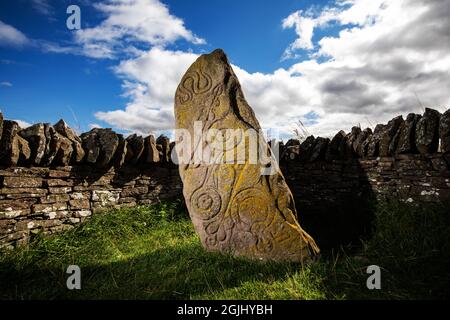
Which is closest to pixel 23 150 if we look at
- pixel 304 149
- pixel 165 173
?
pixel 165 173

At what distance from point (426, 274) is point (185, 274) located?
2.38 m

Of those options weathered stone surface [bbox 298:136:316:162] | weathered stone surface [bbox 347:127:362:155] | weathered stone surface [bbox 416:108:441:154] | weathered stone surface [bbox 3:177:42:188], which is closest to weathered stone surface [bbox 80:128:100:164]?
weathered stone surface [bbox 3:177:42:188]

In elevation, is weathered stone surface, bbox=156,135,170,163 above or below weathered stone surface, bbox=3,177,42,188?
above

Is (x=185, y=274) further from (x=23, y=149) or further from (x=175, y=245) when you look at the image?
(x=23, y=149)

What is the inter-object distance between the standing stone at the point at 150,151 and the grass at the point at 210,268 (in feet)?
4.24

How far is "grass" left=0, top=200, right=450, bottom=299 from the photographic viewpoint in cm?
268

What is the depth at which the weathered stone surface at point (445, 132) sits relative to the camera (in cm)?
421

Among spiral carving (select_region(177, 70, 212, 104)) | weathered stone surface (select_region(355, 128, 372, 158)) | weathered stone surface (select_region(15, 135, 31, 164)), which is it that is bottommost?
weathered stone surface (select_region(15, 135, 31, 164))

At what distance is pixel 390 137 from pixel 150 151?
4.24m

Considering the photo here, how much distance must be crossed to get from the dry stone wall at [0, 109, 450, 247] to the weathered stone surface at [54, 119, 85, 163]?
2 centimetres

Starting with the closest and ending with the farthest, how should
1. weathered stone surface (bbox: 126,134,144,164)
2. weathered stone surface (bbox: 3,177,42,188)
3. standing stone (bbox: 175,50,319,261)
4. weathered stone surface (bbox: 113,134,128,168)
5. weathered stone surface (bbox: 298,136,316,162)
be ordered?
standing stone (bbox: 175,50,319,261)
weathered stone surface (bbox: 3,177,42,188)
weathered stone surface (bbox: 113,134,128,168)
weathered stone surface (bbox: 126,134,144,164)
weathered stone surface (bbox: 298,136,316,162)

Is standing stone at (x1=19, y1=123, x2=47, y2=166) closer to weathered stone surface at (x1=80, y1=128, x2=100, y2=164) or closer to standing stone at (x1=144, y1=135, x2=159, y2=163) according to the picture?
weathered stone surface at (x1=80, y1=128, x2=100, y2=164)
